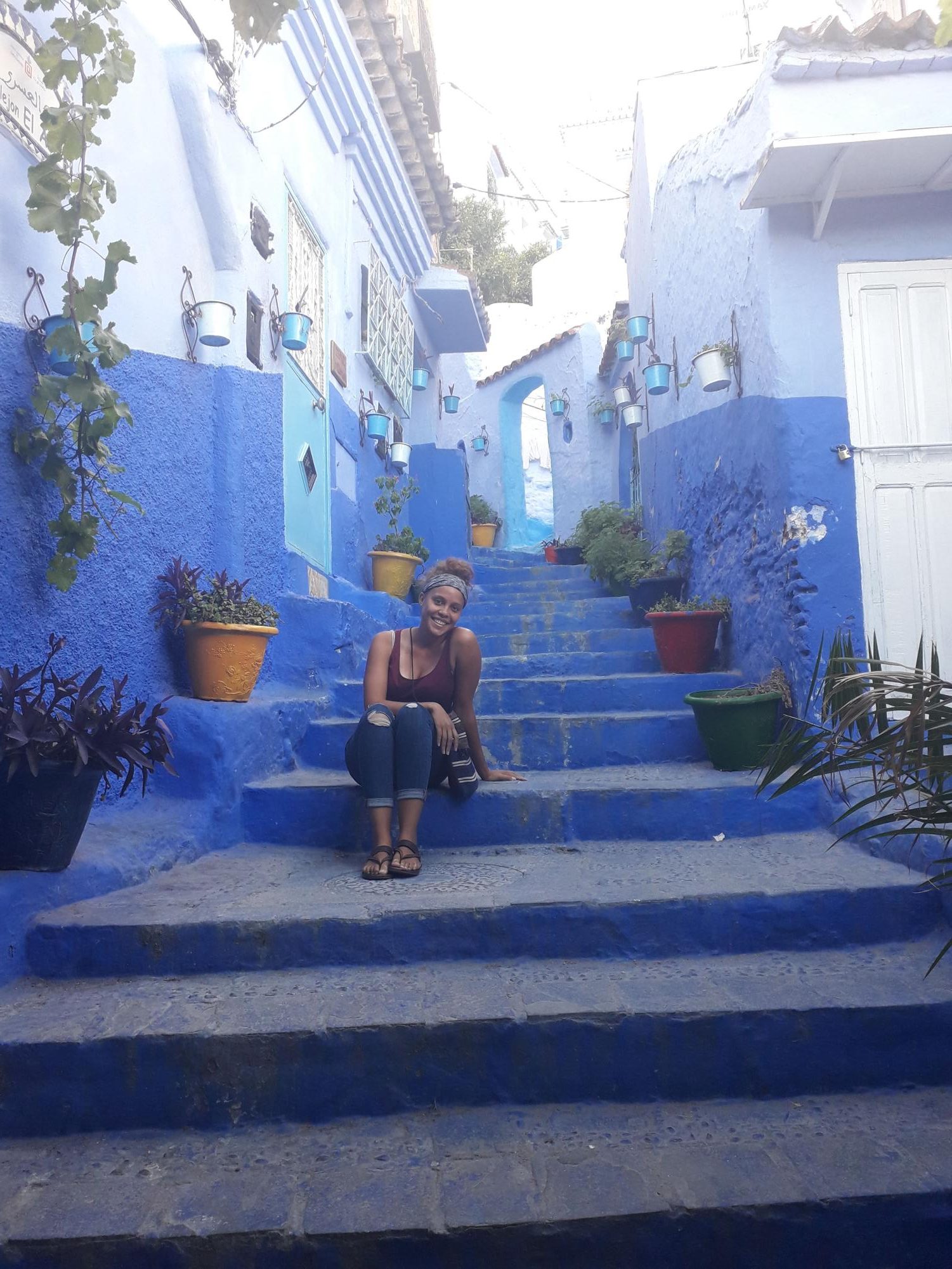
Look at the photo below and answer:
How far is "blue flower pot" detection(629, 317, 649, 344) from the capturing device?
8469 mm

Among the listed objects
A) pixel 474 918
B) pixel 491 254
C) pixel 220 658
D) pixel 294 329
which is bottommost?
pixel 474 918

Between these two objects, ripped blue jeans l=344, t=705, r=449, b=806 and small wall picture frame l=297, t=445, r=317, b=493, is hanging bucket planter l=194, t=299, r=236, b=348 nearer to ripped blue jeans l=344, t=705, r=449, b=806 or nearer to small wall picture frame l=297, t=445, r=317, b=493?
small wall picture frame l=297, t=445, r=317, b=493

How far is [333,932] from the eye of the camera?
283cm

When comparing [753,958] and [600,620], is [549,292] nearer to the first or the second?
[600,620]

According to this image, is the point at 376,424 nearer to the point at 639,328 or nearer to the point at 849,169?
the point at 639,328

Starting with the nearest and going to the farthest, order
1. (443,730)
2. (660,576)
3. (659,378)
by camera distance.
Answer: (443,730) → (660,576) → (659,378)

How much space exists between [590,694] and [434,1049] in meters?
2.94

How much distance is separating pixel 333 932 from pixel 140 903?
662 mm

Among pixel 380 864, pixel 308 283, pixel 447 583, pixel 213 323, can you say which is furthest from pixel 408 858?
pixel 308 283

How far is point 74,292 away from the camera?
10.6 feet

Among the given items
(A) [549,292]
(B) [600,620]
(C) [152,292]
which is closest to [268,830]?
(C) [152,292]

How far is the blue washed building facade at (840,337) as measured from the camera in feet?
15.0

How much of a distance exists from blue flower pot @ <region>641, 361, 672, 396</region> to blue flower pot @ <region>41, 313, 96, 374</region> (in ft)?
16.1

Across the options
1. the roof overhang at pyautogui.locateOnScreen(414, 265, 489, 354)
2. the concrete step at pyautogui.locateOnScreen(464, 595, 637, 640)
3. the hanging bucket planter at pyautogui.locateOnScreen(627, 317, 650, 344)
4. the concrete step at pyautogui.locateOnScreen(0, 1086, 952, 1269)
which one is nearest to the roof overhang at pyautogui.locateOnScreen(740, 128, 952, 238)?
the concrete step at pyautogui.locateOnScreen(464, 595, 637, 640)
